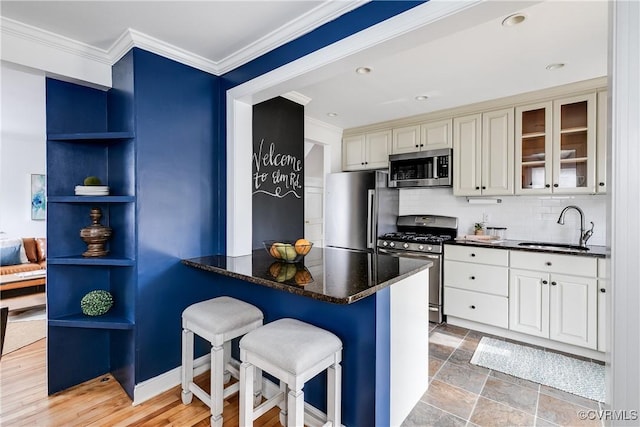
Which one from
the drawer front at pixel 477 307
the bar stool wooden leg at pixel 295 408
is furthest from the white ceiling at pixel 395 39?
the drawer front at pixel 477 307

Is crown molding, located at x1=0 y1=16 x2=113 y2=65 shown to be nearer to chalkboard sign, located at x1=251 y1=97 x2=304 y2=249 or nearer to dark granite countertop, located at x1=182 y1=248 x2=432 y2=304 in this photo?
chalkboard sign, located at x1=251 y1=97 x2=304 y2=249

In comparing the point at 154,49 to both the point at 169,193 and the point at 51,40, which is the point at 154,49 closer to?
the point at 51,40

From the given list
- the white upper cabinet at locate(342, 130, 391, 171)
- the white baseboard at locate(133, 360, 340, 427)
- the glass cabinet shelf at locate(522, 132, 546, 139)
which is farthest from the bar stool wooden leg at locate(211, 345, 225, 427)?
the glass cabinet shelf at locate(522, 132, 546, 139)

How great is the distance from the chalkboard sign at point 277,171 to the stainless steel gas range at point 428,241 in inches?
50.2

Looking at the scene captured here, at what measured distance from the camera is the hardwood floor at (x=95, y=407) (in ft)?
5.97

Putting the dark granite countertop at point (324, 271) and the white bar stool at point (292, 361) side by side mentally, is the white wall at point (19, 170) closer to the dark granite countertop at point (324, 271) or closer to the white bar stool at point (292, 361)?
the dark granite countertop at point (324, 271)

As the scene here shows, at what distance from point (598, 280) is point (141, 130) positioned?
3712 mm

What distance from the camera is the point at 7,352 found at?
8.79 ft

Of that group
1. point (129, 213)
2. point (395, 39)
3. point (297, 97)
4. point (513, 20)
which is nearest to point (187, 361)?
point (129, 213)

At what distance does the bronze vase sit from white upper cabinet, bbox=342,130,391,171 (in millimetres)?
3099

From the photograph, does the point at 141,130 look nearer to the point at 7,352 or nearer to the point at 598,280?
the point at 7,352

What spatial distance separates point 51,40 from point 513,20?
2931mm

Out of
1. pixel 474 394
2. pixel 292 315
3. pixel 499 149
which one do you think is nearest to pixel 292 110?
pixel 292 315

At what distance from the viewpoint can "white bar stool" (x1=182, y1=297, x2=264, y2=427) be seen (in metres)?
1.72
